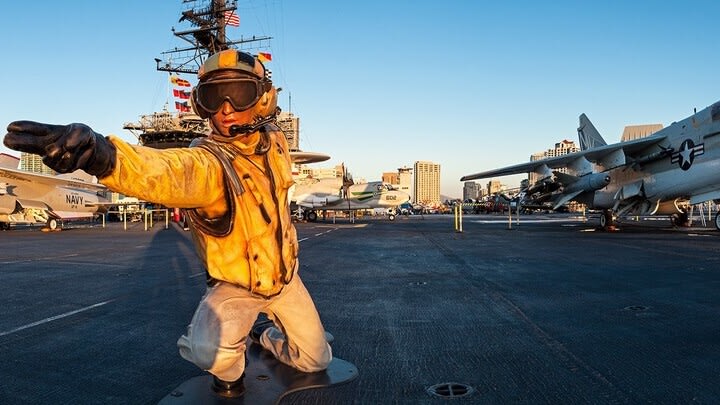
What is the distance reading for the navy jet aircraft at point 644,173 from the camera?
15.1m

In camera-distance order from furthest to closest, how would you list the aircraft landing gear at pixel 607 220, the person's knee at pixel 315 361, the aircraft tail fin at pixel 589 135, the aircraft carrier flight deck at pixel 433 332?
the aircraft tail fin at pixel 589 135, the aircraft landing gear at pixel 607 220, the person's knee at pixel 315 361, the aircraft carrier flight deck at pixel 433 332

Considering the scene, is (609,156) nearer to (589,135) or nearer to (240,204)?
(589,135)

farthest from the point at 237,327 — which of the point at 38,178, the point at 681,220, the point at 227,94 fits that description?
the point at 38,178

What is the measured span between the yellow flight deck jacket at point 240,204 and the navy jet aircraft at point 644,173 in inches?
649

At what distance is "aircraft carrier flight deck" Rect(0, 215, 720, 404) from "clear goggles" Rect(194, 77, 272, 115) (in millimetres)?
1584

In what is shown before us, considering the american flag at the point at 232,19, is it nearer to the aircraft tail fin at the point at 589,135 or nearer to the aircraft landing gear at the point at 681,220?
the aircraft tail fin at the point at 589,135

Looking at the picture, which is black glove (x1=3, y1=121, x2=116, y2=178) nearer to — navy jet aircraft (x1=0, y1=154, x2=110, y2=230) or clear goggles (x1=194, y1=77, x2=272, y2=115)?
clear goggles (x1=194, y1=77, x2=272, y2=115)

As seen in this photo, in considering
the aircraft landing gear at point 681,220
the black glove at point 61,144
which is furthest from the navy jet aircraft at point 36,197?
the aircraft landing gear at point 681,220

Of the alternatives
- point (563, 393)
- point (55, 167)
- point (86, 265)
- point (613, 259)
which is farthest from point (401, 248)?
point (55, 167)

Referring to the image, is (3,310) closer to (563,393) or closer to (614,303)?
(563,393)

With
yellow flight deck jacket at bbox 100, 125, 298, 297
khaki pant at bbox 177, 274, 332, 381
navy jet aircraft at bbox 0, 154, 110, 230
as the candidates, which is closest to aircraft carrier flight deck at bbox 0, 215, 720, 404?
khaki pant at bbox 177, 274, 332, 381

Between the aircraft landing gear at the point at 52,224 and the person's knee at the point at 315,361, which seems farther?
the aircraft landing gear at the point at 52,224

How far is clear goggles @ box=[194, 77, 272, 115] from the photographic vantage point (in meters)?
2.42

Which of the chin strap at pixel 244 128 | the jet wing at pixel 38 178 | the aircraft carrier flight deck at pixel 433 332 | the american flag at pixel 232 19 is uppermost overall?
the american flag at pixel 232 19
